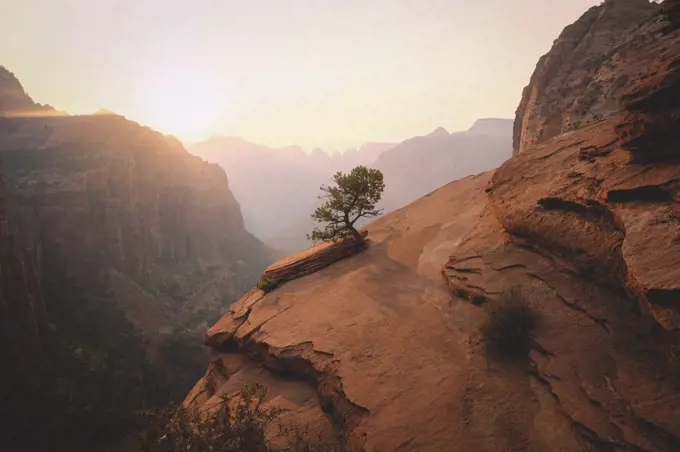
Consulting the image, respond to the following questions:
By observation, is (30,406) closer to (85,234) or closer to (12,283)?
(12,283)

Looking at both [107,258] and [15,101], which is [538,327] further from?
[15,101]

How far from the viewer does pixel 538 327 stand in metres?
10.4

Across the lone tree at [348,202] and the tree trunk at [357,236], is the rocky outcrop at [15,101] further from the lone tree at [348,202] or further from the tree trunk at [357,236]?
the tree trunk at [357,236]

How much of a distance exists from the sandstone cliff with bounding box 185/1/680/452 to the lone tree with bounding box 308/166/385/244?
4857 mm

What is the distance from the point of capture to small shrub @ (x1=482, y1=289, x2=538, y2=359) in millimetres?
10305

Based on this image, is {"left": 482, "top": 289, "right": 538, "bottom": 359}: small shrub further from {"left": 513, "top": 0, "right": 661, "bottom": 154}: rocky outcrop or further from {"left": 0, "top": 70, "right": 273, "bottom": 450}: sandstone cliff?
{"left": 0, "top": 70, "right": 273, "bottom": 450}: sandstone cliff

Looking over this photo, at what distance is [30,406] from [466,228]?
64366mm

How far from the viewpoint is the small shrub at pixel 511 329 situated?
1030 centimetres

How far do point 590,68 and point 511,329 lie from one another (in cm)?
3904

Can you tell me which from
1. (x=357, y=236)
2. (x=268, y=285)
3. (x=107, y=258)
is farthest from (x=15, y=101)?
(x=357, y=236)

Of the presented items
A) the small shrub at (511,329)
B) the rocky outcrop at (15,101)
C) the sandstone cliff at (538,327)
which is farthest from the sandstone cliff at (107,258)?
the small shrub at (511,329)

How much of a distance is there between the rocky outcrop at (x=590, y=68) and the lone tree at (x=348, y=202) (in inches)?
635

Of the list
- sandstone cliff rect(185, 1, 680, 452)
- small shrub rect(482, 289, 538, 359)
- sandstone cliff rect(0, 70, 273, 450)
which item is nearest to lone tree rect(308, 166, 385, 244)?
sandstone cliff rect(185, 1, 680, 452)

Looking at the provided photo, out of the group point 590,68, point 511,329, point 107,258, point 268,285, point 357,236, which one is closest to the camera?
point 511,329
